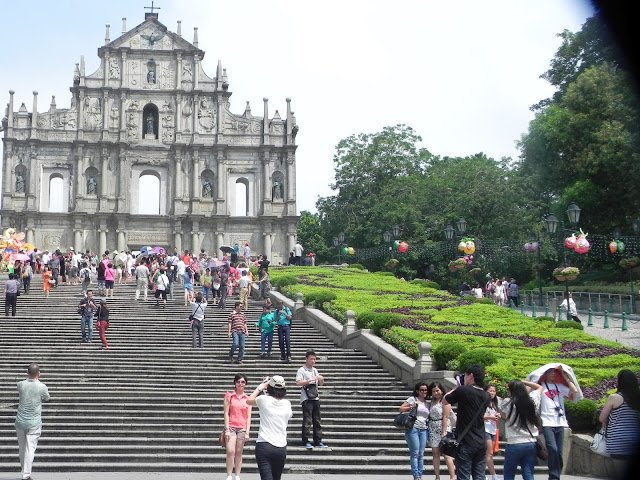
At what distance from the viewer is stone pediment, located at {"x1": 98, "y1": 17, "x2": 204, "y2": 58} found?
189ft

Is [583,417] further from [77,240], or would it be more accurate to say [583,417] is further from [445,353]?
[77,240]

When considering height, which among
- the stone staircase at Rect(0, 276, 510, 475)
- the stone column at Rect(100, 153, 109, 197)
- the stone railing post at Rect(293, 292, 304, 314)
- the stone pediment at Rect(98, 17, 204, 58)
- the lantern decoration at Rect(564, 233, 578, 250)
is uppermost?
the stone pediment at Rect(98, 17, 204, 58)

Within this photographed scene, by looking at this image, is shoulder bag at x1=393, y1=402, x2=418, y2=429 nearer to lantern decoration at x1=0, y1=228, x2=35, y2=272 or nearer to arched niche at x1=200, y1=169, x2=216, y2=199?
lantern decoration at x1=0, y1=228, x2=35, y2=272

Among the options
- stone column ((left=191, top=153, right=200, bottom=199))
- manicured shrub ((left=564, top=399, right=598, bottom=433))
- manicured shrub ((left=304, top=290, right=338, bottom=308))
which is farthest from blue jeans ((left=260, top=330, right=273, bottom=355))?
stone column ((left=191, top=153, right=200, bottom=199))

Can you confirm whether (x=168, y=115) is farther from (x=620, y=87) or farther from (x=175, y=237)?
(x=620, y=87)

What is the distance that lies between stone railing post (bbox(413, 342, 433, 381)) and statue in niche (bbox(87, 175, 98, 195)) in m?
40.7

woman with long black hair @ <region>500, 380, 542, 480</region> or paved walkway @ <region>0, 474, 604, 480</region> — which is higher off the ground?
woman with long black hair @ <region>500, 380, 542, 480</region>

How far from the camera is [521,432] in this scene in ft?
35.4

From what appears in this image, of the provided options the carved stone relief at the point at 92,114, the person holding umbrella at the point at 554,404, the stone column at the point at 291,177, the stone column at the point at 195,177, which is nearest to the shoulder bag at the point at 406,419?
the person holding umbrella at the point at 554,404

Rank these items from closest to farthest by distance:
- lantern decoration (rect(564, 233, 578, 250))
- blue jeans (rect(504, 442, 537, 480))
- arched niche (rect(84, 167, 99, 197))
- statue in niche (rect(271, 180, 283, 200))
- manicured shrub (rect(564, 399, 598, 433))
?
blue jeans (rect(504, 442, 537, 480))
manicured shrub (rect(564, 399, 598, 433))
lantern decoration (rect(564, 233, 578, 250))
arched niche (rect(84, 167, 99, 197))
statue in niche (rect(271, 180, 283, 200))

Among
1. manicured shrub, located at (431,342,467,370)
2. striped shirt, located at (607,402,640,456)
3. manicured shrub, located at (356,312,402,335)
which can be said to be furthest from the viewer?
manicured shrub, located at (356,312,402,335)

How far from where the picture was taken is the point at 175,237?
56.2m

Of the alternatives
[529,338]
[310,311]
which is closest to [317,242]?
[310,311]

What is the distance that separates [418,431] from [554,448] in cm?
195
